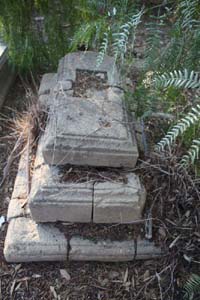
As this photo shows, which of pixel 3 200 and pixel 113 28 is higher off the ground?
pixel 113 28

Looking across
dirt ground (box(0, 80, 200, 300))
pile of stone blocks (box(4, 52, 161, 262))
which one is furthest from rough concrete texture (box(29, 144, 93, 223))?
dirt ground (box(0, 80, 200, 300))

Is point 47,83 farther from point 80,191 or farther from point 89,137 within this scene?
point 80,191

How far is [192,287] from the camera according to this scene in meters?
1.61

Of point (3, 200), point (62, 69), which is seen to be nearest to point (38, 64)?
point (62, 69)

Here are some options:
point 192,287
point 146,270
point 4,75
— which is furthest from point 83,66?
point 192,287

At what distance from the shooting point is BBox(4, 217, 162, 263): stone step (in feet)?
5.68

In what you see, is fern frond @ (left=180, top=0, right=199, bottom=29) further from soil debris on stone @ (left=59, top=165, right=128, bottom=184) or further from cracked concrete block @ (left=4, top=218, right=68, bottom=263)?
cracked concrete block @ (left=4, top=218, right=68, bottom=263)

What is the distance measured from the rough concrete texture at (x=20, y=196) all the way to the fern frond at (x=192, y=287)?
83 centimetres

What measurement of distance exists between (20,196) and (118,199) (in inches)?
22.6

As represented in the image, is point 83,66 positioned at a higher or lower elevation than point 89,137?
higher

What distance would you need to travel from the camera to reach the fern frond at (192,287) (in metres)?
1.61

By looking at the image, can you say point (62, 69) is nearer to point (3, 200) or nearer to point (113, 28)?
point (113, 28)

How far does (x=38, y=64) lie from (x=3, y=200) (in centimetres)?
126

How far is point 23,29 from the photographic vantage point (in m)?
2.71
